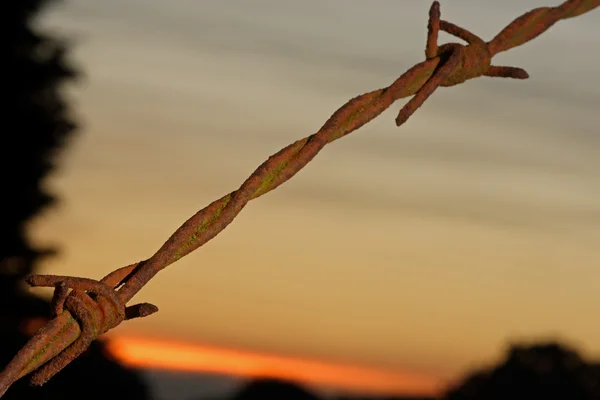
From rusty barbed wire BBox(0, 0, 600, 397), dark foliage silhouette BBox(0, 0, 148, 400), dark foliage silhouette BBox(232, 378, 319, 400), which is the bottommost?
rusty barbed wire BBox(0, 0, 600, 397)

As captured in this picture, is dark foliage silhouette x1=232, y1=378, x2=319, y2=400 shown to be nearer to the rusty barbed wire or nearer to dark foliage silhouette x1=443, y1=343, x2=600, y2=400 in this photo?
dark foliage silhouette x1=443, y1=343, x2=600, y2=400

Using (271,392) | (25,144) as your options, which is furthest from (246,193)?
(25,144)

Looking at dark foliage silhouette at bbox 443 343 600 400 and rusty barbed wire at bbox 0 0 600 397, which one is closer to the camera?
rusty barbed wire at bbox 0 0 600 397

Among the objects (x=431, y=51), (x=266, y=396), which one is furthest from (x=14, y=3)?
(x=431, y=51)

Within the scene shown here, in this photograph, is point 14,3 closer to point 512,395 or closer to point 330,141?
point 512,395

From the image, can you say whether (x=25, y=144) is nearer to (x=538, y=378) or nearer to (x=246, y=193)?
(x=538, y=378)

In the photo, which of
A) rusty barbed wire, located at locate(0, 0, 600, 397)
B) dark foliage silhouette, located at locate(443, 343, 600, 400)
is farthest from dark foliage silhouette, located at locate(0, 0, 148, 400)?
rusty barbed wire, located at locate(0, 0, 600, 397)
